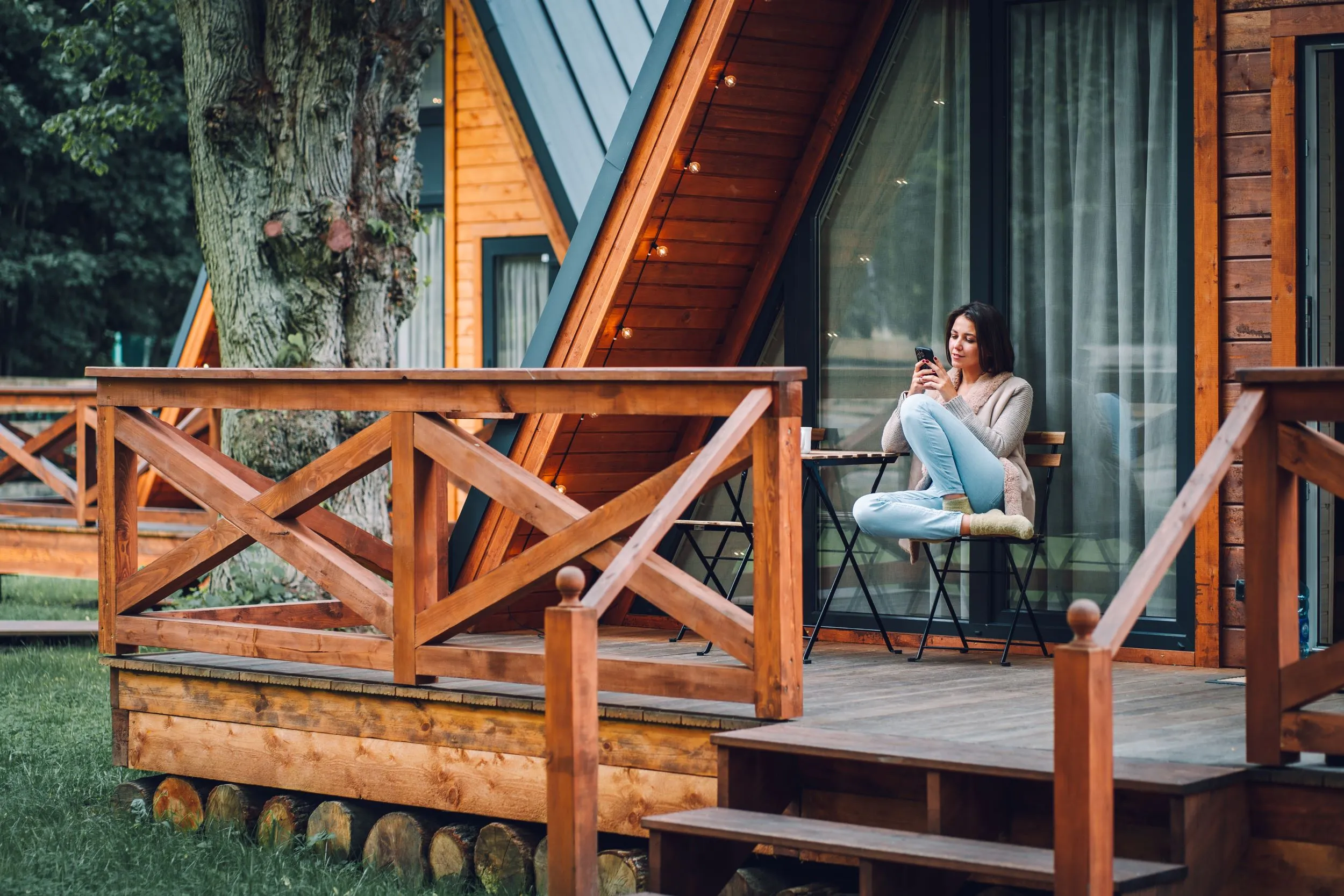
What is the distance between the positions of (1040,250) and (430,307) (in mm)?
7786

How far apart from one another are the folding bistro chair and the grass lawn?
2.08 meters

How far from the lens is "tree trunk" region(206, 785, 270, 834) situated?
620 cm

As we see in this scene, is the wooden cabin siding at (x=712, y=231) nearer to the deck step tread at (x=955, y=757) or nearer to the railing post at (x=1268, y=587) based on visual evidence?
the deck step tread at (x=955, y=757)

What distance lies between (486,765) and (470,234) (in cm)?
810

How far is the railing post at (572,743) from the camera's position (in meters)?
4.46

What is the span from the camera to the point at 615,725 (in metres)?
5.29

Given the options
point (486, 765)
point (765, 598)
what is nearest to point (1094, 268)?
point (765, 598)

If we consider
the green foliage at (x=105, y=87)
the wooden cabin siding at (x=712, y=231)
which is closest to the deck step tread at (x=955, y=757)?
the wooden cabin siding at (x=712, y=231)

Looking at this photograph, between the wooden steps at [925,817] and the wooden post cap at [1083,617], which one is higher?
the wooden post cap at [1083,617]

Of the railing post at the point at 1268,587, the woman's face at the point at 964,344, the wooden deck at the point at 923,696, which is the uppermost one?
the woman's face at the point at 964,344

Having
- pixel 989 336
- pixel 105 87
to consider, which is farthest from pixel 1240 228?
pixel 105 87

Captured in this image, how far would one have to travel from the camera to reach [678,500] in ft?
15.4

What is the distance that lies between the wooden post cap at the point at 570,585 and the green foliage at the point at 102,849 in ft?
4.52

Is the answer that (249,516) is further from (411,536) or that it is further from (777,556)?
(777,556)
